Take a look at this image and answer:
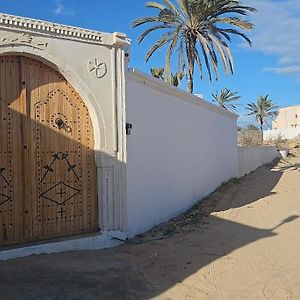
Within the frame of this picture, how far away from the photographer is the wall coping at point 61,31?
5.90 metres

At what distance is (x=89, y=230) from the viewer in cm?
683

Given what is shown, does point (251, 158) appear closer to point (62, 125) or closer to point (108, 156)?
point (108, 156)

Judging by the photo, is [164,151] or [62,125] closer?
[62,125]

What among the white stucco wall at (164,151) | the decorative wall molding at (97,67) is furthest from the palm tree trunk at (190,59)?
the decorative wall molding at (97,67)

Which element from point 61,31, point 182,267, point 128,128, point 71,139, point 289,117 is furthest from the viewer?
point 289,117

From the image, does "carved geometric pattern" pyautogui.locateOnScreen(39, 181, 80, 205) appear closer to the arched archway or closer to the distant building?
the arched archway

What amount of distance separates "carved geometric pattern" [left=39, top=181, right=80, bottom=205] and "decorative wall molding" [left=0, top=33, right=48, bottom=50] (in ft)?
7.36

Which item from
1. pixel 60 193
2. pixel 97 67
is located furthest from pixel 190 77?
pixel 60 193

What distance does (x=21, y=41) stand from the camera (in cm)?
600

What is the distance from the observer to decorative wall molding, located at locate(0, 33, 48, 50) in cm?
586

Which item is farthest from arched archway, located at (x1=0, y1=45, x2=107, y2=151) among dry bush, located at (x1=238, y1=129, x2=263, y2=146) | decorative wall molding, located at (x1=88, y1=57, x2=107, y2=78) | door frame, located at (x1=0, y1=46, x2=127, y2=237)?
dry bush, located at (x1=238, y1=129, x2=263, y2=146)

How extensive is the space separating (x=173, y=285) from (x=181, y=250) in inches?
64.6

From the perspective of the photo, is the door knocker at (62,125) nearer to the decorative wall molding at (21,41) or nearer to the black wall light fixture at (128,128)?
the black wall light fixture at (128,128)

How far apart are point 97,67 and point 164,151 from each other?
2.97m
